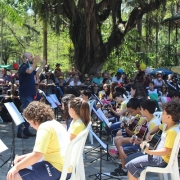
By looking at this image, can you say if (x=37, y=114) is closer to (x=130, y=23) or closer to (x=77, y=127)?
(x=77, y=127)

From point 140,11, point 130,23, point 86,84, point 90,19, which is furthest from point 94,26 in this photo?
point 86,84

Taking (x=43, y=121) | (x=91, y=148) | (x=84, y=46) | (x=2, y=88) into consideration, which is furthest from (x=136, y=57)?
(x=43, y=121)

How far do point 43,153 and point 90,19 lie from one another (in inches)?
557

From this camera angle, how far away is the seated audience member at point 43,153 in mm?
3703

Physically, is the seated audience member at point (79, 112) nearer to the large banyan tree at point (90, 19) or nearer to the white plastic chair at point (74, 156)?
the white plastic chair at point (74, 156)

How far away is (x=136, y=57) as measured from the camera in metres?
25.5

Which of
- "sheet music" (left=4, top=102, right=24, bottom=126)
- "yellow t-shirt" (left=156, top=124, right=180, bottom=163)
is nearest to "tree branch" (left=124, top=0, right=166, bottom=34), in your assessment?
"sheet music" (left=4, top=102, right=24, bottom=126)

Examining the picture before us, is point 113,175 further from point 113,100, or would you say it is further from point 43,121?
point 113,100

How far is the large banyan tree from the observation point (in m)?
16.8

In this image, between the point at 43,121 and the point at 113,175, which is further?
the point at 113,175

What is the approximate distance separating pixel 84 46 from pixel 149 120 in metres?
12.7

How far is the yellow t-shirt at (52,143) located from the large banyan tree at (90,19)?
42.4ft

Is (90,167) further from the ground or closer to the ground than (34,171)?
closer to the ground

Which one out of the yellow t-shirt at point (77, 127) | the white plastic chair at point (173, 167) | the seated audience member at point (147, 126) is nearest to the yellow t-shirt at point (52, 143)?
the yellow t-shirt at point (77, 127)
